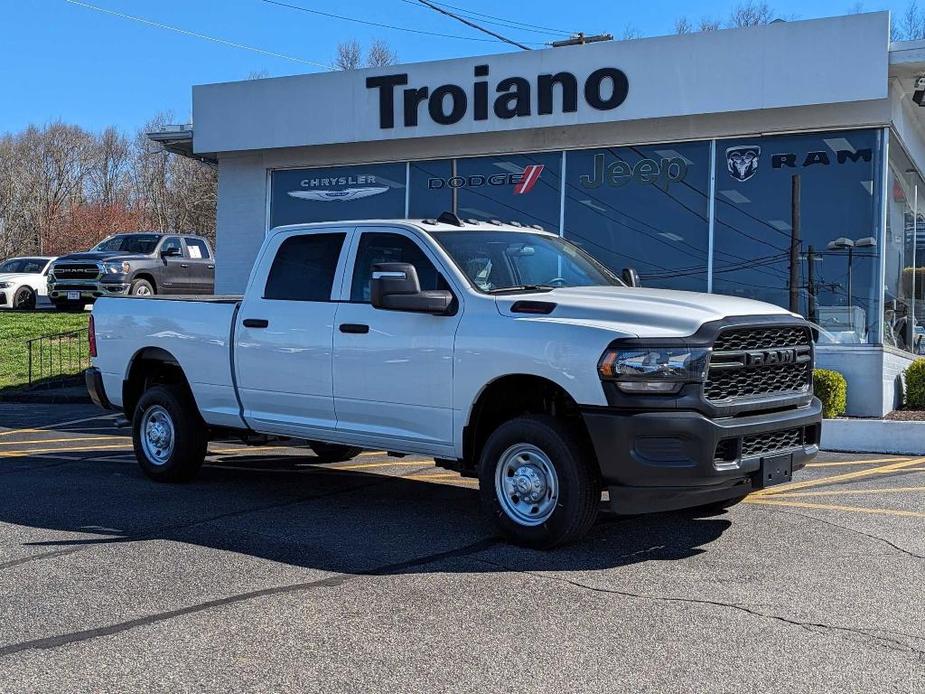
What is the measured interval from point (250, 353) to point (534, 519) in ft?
9.40

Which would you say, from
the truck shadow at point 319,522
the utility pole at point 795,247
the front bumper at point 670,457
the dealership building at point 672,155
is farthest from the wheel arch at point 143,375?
the utility pole at point 795,247

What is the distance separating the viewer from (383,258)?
24.7ft

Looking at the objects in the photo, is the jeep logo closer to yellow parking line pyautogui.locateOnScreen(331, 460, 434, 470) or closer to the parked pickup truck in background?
Result: yellow parking line pyautogui.locateOnScreen(331, 460, 434, 470)

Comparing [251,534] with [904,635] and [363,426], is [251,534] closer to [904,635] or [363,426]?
[363,426]

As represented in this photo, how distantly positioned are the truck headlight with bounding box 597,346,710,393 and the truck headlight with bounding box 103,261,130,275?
1803 cm

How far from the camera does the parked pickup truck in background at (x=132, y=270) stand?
22.1 metres

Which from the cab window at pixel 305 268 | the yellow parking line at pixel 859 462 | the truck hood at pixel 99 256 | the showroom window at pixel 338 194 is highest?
the showroom window at pixel 338 194

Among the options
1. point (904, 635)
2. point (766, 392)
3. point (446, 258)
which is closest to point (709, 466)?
point (766, 392)

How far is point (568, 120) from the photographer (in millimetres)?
14742

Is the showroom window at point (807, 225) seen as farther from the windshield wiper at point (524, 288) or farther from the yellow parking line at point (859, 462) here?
the windshield wiper at point (524, 288)

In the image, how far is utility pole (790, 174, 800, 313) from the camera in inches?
526

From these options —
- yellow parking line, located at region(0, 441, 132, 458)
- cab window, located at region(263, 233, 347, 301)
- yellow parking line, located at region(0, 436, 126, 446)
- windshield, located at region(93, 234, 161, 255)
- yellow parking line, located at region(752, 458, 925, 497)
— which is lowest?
yellow parking line, located at region(0, 436, 126, 446)

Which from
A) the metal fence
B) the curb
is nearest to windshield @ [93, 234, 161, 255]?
the metal fence

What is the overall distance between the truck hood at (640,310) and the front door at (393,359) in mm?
593
